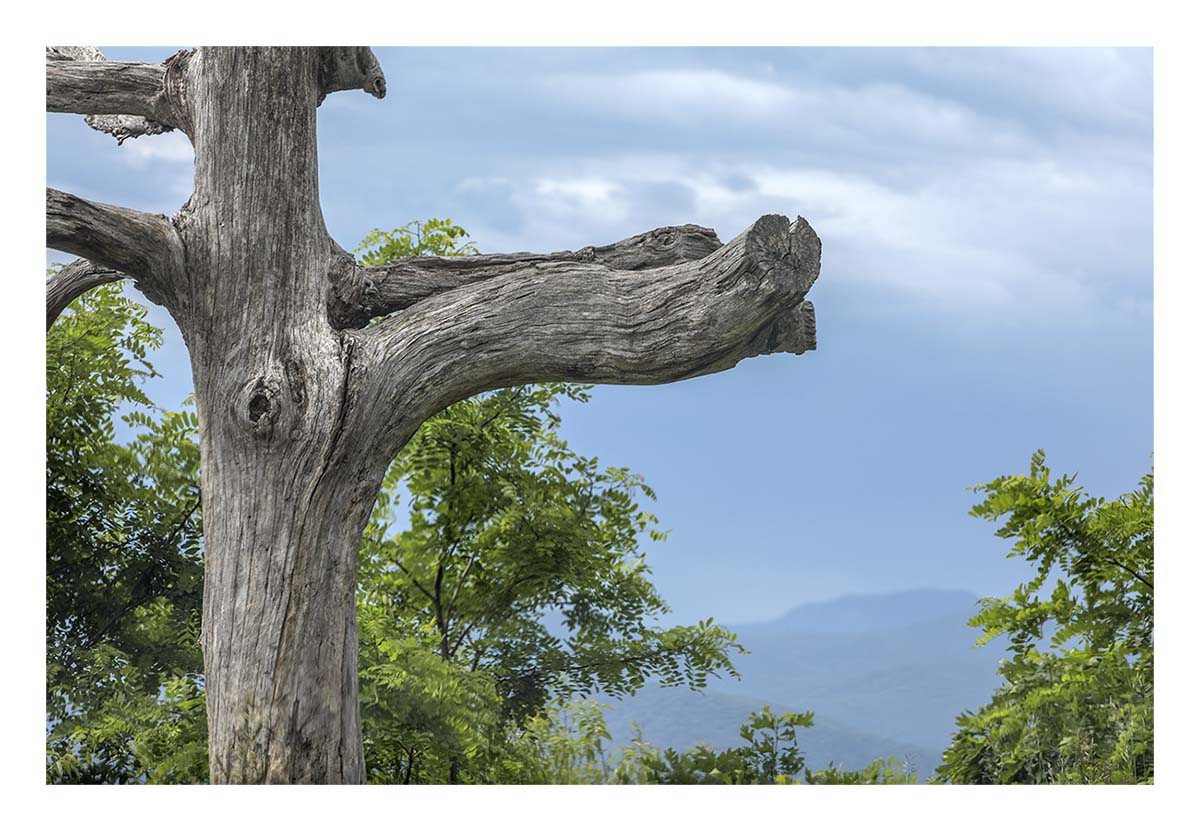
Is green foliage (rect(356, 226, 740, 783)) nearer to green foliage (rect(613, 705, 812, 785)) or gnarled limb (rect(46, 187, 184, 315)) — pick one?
green foliage (rect(613, 705, 812, 785))

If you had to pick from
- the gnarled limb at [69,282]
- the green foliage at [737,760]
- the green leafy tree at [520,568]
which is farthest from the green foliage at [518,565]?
the gnarled limb at [69,282]

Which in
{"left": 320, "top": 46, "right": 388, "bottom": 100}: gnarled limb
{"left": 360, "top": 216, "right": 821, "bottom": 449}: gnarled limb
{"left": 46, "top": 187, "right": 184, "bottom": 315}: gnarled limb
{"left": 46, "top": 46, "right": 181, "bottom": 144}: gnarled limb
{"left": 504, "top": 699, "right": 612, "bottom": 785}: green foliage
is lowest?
{"left": 504, "top": 699, "right": 612, "bottom": 785}: green foliage

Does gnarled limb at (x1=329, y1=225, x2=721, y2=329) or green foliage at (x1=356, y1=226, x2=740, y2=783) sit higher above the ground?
gnarled limb at (x1=329, y1=225, x2=721, y2=329)

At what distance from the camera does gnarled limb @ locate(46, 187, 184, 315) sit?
130 inches

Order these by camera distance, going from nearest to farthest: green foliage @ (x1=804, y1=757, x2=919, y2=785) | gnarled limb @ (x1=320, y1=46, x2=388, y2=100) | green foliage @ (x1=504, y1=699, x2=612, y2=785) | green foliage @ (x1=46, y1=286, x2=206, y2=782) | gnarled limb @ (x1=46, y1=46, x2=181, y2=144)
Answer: gnarled limb @ (x1=320, y1=46, x2=388, y2=100), green foliage @ (x1=804, y1=757, x2=919, y2=785), gnarled limb @ (x1=46, y1=46, x2=181, y2=144), green foliage @ (x1=504, y1=699, x2=612, y2=785), green foliage @ (x1=46, y1=286, x2=206, y2=782)

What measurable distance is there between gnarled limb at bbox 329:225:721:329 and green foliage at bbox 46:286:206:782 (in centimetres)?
189

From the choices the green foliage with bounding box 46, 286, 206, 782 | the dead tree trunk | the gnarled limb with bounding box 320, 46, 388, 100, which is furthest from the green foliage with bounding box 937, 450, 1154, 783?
the green foliage with bounding box 46, 286, 206, 782

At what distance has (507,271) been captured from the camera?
12.9 feet

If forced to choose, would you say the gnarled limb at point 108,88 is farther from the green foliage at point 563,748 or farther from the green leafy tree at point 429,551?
the green foliage at point 563,748

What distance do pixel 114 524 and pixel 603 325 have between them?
2997mm

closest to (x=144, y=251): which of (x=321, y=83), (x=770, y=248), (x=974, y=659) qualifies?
(x=321, y=83)

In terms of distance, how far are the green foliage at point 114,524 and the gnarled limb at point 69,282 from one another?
0.88 m

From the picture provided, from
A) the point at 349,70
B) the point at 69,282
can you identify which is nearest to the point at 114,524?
the point at 69,282
